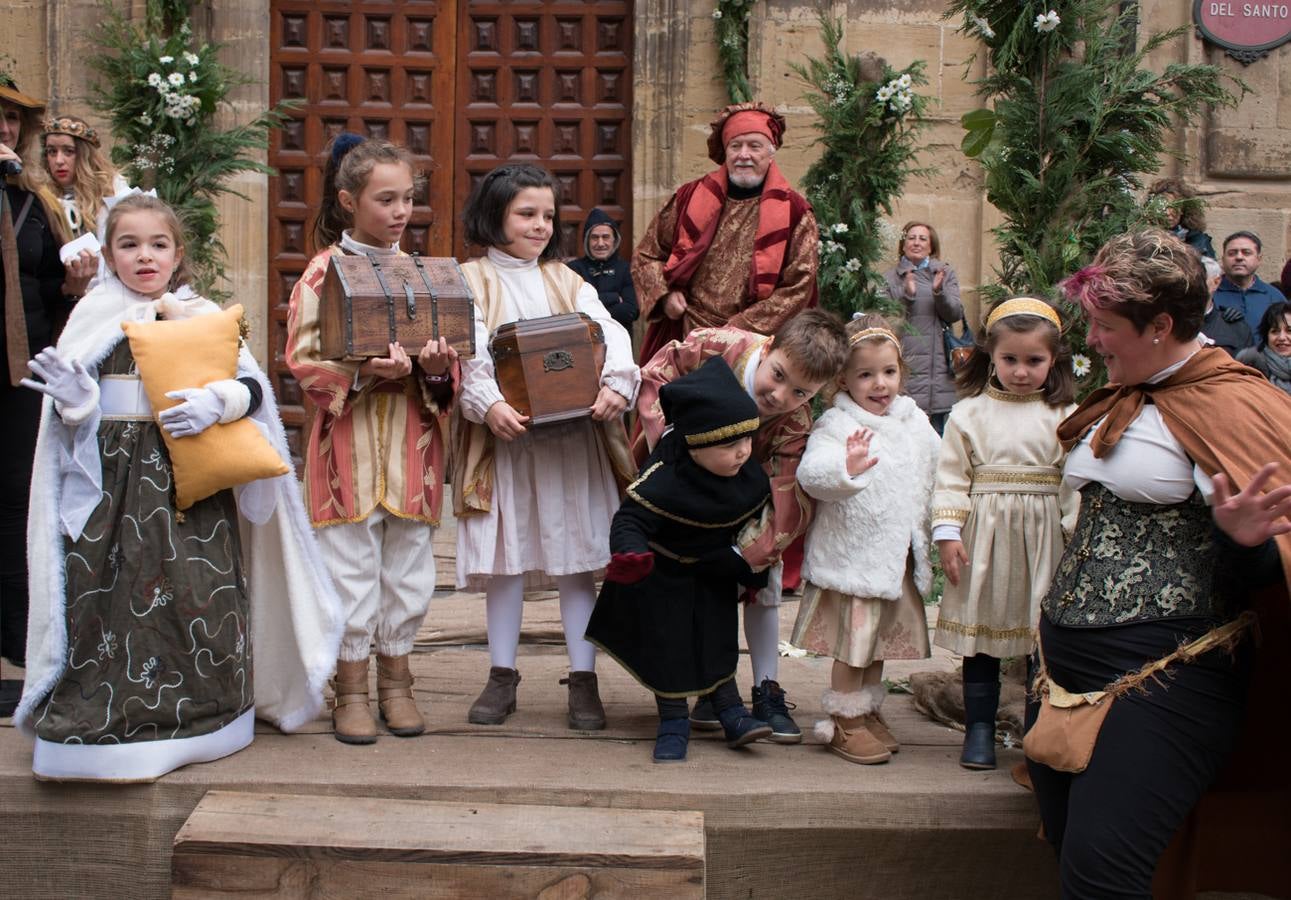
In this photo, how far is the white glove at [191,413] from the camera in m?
3.20

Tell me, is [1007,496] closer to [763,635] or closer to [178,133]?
[763,635]

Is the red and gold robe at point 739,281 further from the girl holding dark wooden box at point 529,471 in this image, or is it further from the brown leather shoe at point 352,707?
the brown leather shoe at point 352,707

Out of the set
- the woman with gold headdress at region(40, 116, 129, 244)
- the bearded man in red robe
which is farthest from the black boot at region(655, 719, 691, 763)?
the woman with gold headdress at region(40, 116, 129, 244)

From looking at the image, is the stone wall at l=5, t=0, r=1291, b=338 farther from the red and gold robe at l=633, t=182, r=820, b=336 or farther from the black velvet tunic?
the black velvet tunic

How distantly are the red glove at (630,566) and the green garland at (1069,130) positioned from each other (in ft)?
5.04

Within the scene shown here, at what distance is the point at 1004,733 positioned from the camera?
12.5 ft

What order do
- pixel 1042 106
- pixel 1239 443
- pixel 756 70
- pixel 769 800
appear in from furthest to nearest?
1. pixel 756 70
2. pixel 1042 106
3. pixel 769 800
4. pixel 1239 443

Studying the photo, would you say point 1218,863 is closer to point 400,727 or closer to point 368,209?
point 400,727

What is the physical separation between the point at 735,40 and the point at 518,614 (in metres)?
4.86

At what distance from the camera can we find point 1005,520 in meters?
3.41

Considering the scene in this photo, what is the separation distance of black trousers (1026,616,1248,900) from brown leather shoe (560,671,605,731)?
139 centimetres

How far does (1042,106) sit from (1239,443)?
1.76m

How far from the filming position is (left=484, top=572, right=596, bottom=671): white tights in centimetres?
378

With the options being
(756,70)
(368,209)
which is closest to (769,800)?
(368,209)
